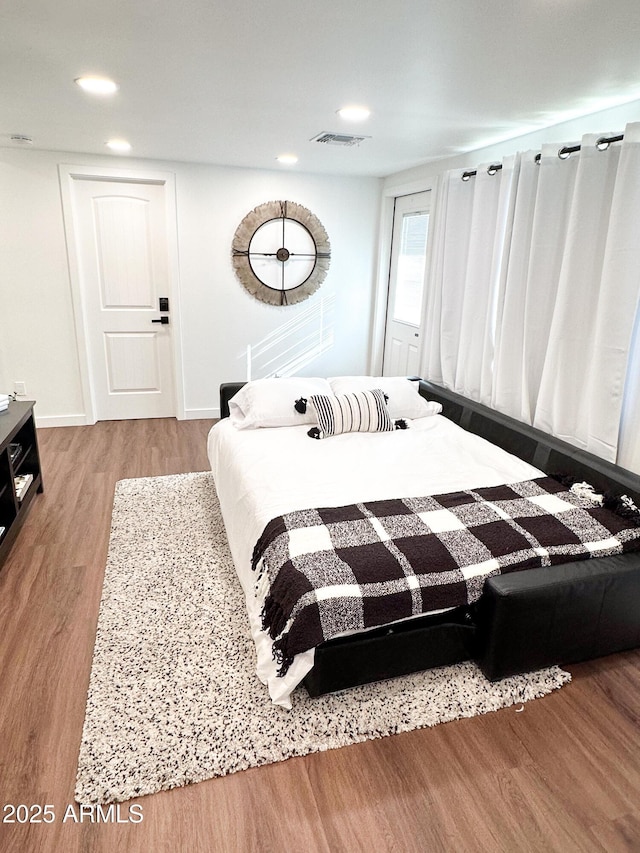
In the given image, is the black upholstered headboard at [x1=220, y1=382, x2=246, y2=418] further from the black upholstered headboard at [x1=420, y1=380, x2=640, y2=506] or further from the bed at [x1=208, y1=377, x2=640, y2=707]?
the black upholstered headboard at [x1=420, y1=380, x2=640, y2=506]

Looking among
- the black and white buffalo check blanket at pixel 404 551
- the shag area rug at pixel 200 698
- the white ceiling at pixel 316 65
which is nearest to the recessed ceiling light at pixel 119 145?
the white ceiling at pixel 316 65

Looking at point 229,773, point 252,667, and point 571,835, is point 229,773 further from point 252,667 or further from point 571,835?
point 571,835

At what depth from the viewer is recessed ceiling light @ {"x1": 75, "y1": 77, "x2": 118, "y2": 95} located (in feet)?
7.50

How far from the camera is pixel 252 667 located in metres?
1.99

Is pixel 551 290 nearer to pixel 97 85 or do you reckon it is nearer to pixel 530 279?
pixel 530 279

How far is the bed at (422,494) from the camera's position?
71.8 inches

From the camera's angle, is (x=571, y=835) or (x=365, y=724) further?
(x=365, y=724)

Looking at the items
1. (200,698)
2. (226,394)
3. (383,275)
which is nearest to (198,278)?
(226,394)

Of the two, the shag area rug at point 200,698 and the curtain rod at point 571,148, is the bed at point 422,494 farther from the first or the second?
the curtain rod at point 571,148

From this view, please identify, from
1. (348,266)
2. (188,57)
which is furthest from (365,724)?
(348,266)

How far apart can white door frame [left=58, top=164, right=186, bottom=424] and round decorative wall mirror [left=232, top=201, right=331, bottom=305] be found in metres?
0.55

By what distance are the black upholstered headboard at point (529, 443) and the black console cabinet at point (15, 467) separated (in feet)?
3.98

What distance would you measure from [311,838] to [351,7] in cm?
234

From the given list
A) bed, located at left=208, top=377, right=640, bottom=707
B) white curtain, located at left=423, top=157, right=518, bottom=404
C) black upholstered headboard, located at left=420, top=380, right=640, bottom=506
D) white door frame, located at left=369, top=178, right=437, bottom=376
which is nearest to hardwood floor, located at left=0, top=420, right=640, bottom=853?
bed, located at left=208, top=377, right=640, bottom=707
